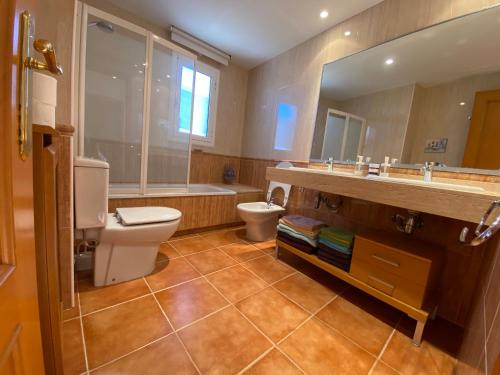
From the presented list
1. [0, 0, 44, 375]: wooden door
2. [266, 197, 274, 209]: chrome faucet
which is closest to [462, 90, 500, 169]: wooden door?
[266, 197, 274, 209]: chrome faucet

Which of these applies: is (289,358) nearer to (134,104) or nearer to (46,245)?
(46,245)

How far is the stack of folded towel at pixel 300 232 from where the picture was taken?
1618 mm

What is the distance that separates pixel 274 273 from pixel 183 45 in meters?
2.69

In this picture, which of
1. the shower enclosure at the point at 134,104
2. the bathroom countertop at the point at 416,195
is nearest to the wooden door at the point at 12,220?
the bathroom countertop at the point at 416,195

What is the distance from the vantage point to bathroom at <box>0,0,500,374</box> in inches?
23.5

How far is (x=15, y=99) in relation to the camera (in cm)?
31

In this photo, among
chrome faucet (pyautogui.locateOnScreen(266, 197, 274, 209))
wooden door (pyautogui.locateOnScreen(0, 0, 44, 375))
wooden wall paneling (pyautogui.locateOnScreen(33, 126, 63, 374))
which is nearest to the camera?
wooden door (pyautogui.locateOnScreen(0, 0, 44, 375))

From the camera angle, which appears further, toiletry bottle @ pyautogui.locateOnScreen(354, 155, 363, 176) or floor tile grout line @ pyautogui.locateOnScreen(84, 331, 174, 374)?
toiletry bottle @ pyautogui.locateOnScreen(354, 155, 363, 176)

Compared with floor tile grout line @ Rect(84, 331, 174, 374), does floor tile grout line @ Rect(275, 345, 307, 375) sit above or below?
above

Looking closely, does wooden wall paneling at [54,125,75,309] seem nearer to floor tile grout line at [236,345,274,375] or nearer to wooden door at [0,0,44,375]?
wooden door at [0,0,44,375]

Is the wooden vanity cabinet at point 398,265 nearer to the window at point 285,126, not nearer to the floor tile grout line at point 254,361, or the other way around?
the floor tile grout line at point 254,361

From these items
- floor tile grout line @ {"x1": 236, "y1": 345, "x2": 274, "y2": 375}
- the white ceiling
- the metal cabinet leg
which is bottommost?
floor tile grout line @ {"x1": 236, "y1": 345, "x2": 274, "y2": 375}

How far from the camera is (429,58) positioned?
1.43 m

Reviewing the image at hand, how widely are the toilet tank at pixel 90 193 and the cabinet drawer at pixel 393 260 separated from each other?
162 centimetres
